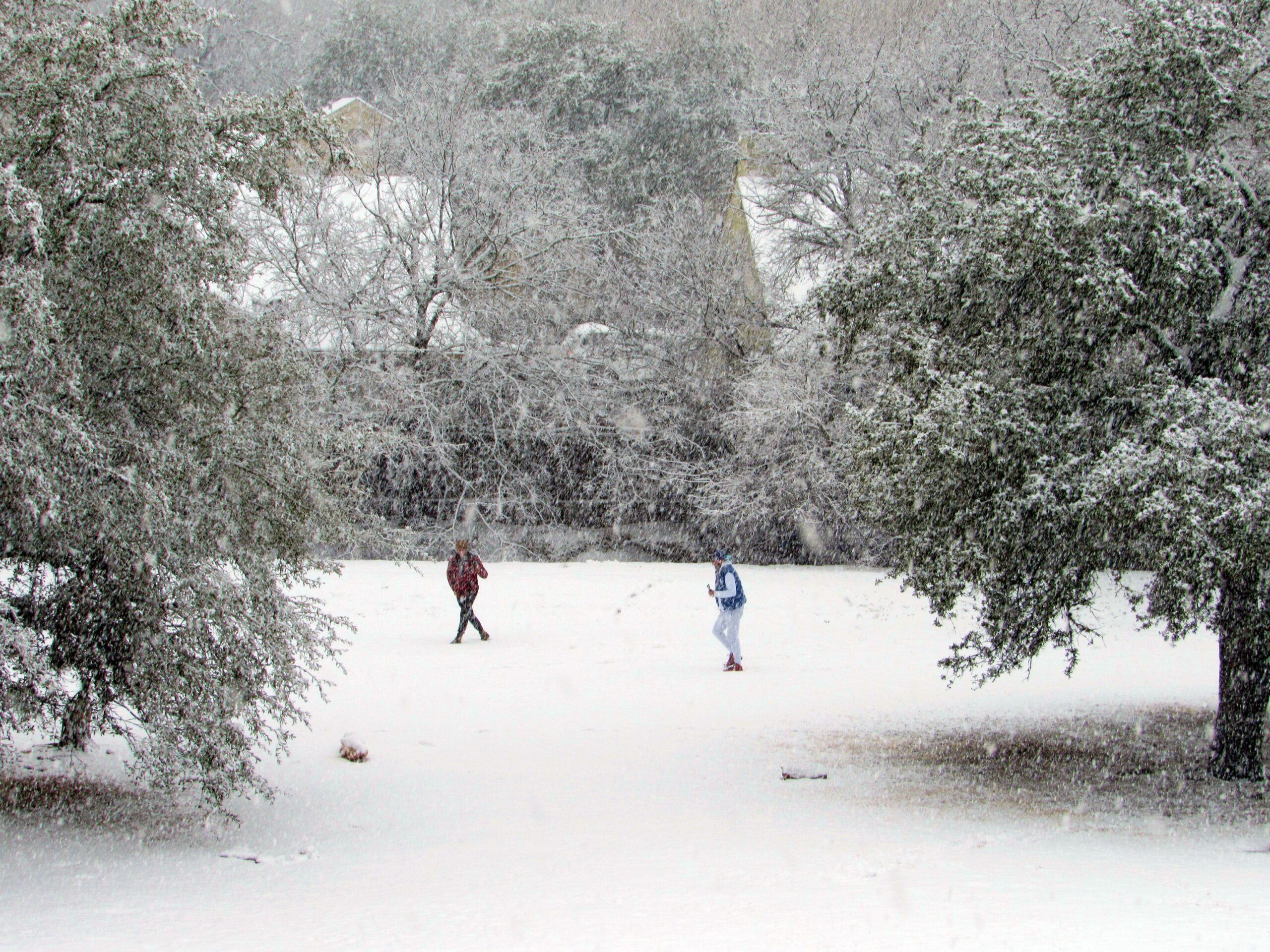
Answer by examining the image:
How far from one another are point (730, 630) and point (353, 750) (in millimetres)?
6506

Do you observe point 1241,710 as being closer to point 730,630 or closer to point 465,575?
point 730,630

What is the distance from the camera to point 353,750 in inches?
484

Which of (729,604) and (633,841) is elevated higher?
(729,604)

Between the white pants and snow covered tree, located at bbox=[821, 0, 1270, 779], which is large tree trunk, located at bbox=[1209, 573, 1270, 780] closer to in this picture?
snow covered tree, located at bbox=[821, 0, 1270, 779]

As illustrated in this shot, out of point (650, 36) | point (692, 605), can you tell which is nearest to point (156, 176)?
point (692, 605)

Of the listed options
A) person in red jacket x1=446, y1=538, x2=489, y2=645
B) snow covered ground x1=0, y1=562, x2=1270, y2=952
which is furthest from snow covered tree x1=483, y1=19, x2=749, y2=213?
snow covered ground x1=0, y1=562, x2=1270, y2=952

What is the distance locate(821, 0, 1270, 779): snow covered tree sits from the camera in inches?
365

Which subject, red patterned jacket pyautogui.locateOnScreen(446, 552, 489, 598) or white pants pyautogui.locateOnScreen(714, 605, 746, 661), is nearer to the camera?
white pants pyautogui.locateOnScreen(714, 605, 746, 661)

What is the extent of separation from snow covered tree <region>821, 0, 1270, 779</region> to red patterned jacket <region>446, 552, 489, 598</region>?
909 centimetres

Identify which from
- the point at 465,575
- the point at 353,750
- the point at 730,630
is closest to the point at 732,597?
the point at 730,630

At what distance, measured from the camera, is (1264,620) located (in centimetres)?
934

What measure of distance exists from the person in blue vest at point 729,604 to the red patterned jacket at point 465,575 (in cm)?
376

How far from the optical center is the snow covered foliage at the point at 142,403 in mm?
7449

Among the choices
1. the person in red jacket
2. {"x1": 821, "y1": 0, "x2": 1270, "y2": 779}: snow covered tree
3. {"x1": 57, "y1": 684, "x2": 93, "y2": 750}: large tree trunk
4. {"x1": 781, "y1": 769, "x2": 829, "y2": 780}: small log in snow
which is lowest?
{"x1": 781, "y1": 769, "x2": 829, "y2": 780}: small log in snow
